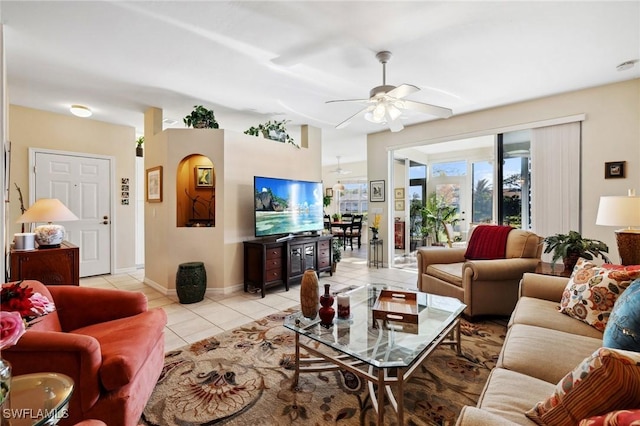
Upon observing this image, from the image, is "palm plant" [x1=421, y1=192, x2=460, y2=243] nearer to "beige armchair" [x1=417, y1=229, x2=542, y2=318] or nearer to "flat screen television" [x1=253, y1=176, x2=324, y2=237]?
"flat screen television" [x1=253, y1=176, x2=324, y2=237]

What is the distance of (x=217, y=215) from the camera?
3.85m

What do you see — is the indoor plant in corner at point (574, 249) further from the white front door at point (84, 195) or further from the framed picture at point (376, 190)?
the white front door at point (84, 195)

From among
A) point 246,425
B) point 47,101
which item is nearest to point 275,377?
point 246,425

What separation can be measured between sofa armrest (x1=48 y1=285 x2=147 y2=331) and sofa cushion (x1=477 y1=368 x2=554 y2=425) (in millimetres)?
2020

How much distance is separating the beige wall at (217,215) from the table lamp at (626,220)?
3.84 m

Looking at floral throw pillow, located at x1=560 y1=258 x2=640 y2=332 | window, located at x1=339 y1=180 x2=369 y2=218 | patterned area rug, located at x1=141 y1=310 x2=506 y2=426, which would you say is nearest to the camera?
patterned area rug, located at x1=141 y1=310 x2=506 y2=426

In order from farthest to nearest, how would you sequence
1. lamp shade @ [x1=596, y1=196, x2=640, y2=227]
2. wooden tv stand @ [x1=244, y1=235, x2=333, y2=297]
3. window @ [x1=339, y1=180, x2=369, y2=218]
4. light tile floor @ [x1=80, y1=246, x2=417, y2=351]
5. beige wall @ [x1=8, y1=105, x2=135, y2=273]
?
window @ [x1=339, y1=180, x2=369, y2=218] → beige wall @ [x1=8, y1=105, x2=135, y2=273] → wooden tv stand @ [x1=244, y1=235, x2=333, y2=297] → light tile floor @ [x1=80, y1=246, x2=417, y2=351] → lamp shade @ [x1=596, y1=196, x2=640, y2=227]

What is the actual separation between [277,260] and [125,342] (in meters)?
2.44

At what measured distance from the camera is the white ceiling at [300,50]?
2072 mm

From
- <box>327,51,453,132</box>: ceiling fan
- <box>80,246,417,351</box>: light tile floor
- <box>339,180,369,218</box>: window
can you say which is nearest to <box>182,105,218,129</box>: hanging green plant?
<box>327,51,453,132</box>: ceiling fan

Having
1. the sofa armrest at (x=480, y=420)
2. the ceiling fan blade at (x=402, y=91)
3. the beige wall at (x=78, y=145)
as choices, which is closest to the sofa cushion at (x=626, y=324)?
the sofa armrest at (x=480, y=420)

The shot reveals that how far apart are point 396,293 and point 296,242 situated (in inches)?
80.9

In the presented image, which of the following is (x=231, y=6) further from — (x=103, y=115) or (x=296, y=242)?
(x=103, y=115)

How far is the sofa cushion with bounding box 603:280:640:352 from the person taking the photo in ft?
4.03
